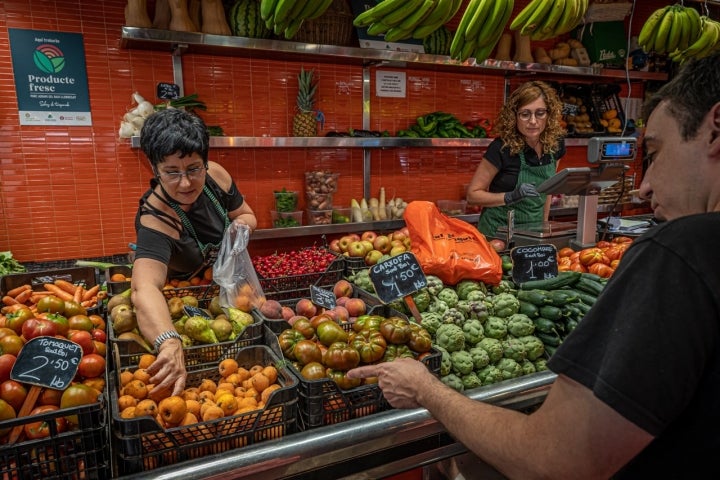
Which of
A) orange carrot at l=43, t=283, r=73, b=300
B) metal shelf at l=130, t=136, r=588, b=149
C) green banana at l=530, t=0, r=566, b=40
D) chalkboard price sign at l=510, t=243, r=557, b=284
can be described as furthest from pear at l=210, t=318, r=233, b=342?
green banana at l=530, t=0, r=566, b=40

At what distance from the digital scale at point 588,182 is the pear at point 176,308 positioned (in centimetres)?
217

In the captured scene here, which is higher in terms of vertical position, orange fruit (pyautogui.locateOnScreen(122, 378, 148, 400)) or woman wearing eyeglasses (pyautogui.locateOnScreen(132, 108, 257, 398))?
woman wearing eyeglasses (pyautogui.locateOnScreen(132, 108, 257, 398))

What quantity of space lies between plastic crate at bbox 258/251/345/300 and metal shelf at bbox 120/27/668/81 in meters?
2.05

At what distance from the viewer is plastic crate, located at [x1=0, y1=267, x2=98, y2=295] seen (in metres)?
2.64

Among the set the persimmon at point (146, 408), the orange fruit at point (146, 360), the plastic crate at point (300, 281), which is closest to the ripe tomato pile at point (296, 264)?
the plastic crate at point (300, 281)

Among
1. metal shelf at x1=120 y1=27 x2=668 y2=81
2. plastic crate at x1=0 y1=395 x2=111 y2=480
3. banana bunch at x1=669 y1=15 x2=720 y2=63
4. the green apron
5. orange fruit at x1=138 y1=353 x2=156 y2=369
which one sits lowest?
plastic crate at x1=0 y1=395 x2=111 y2=480

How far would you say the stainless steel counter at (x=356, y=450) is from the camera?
1.31 meters

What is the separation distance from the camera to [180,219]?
2.44 meters

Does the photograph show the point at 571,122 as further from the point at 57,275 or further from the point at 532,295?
the point at 57,275

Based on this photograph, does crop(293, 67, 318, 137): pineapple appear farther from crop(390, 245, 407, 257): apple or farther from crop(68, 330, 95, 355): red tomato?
crop(68, 330, 95, 355): red tomato

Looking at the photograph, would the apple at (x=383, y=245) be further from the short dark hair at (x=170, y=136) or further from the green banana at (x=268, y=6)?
the green banana at (x=268, y=6)

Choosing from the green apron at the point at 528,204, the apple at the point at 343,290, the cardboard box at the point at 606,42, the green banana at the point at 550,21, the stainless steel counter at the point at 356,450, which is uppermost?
the cardboard box at the point at 606,42

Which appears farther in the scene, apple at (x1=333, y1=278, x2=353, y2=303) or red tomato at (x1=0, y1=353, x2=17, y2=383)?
apple at (x1=333, y1=278, x2=353, y2=303)

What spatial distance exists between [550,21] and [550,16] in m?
0.03
